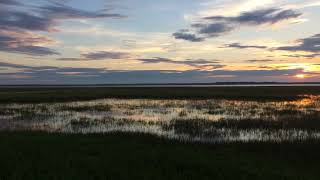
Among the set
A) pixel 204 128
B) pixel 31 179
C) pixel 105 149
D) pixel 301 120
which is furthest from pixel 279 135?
pixel 31 179

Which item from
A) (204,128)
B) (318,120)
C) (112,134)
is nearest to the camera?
(112,134)

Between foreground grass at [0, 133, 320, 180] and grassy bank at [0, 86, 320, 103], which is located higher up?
grassy bank at [0, 86, 320, 103]

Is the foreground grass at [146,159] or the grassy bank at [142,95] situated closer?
the foreground grass at [146,159]

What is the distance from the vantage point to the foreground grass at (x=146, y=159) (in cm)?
1222

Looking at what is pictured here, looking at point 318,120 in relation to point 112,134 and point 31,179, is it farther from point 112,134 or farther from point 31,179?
point 31,179

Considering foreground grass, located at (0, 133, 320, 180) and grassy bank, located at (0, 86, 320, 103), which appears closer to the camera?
foreground grass, located at (0, 133, 320, 180)

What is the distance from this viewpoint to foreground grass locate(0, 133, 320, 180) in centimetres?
1222

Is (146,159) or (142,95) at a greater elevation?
(142,95)

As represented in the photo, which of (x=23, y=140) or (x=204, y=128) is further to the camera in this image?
(x=204, y=128)

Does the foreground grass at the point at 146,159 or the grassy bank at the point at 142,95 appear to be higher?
the grassy bank at the point at 142,95

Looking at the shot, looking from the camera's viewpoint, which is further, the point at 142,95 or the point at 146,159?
the point at 142,95

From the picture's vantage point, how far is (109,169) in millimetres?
12742

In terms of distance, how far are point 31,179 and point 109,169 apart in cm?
240

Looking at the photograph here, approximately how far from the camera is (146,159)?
14.2 m
